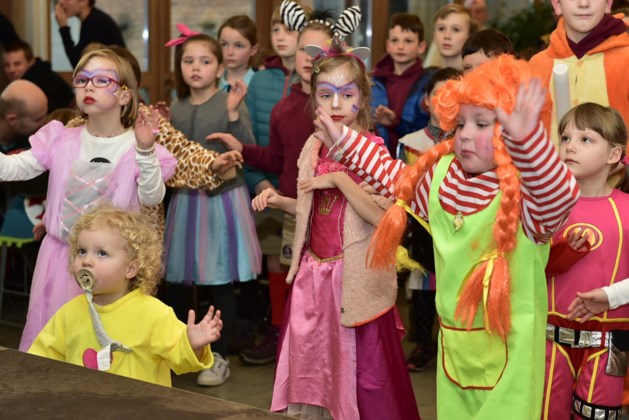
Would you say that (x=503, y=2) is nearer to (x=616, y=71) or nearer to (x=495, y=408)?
(x=616, y=71)

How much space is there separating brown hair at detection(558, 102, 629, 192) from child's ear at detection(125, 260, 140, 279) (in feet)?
4.56

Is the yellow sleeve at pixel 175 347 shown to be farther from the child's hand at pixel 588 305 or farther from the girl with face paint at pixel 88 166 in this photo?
the child's hand at pixel 588 305

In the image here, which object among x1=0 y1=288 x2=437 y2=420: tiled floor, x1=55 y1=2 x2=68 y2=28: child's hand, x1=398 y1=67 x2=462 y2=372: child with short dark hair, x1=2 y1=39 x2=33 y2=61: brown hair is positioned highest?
x1=55 y1=2 x2=68 y2=28: child's hand

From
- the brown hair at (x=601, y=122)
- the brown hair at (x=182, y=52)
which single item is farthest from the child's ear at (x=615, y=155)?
the brown hair at (x=182, y=52)

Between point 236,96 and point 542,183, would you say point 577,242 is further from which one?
point 236,96

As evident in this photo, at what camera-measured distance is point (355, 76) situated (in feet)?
11.6

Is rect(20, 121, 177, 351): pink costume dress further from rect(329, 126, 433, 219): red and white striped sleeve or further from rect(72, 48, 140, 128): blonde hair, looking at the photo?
rect(329, 126, 433, 219): red and white striped sleeve

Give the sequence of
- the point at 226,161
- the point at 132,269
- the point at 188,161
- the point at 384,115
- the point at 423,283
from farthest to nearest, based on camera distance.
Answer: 1. the point at 384,115
2. the point at 423,283
3. the point at 188,161
4. the point at 226,161
5. the point at 132,269

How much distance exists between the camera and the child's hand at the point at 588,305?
10.2 feet

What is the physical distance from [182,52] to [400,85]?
129 cm

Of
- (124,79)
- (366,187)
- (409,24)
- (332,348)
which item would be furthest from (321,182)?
(409,24)

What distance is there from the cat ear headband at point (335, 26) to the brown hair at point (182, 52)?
39 centimetres

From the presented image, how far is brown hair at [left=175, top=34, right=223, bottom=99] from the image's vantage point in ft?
15.4

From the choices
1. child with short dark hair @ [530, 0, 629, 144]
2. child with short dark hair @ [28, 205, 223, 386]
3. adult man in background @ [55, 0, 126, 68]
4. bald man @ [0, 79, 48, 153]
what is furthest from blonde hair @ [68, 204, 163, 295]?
adult man in background @ [55, 0, 126, 68]
